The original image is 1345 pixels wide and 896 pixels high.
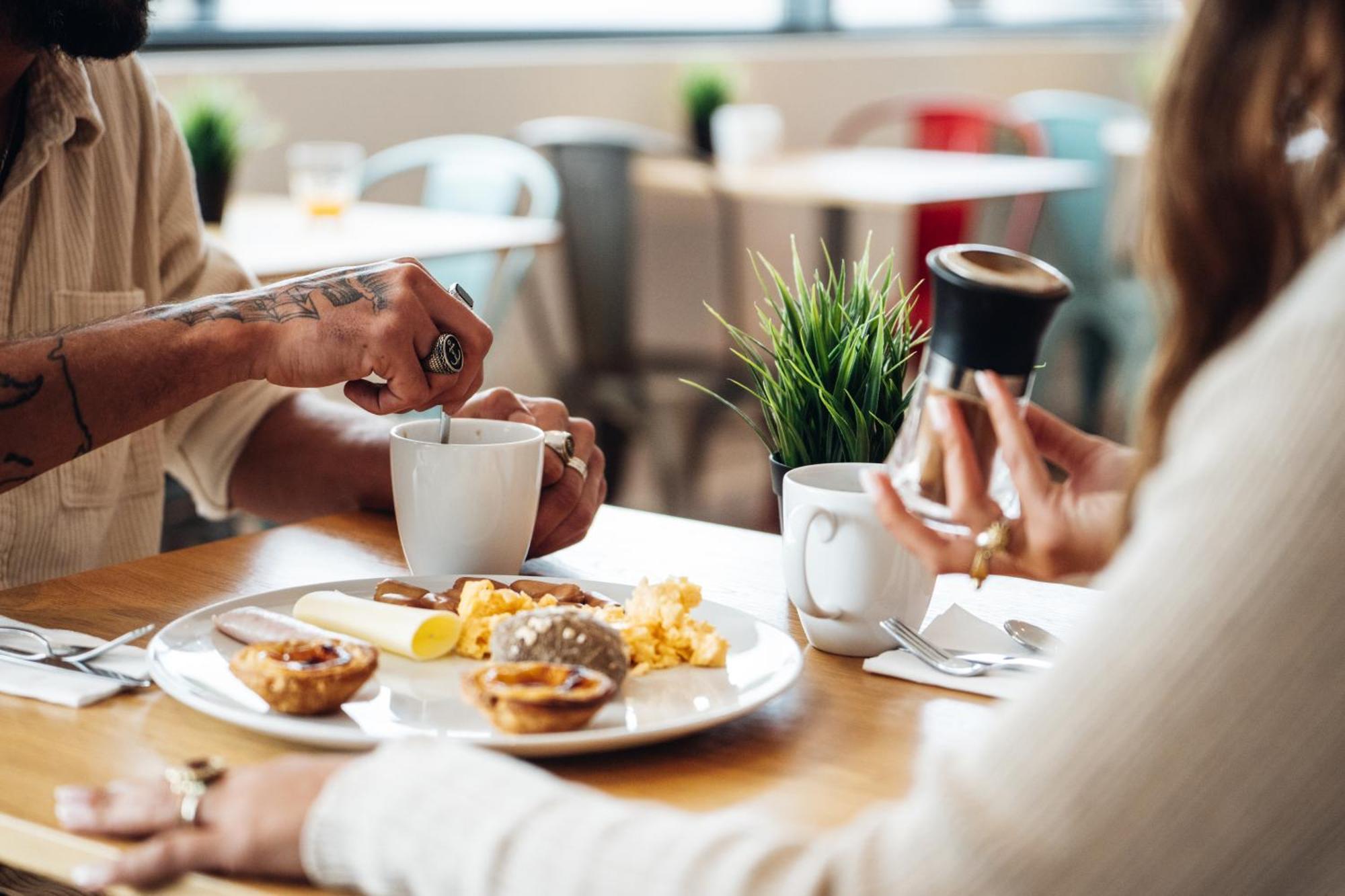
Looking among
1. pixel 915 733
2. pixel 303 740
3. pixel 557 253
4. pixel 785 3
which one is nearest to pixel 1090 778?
pixel 915 733

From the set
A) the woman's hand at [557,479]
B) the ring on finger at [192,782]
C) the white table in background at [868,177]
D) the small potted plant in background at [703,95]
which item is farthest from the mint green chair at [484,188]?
the ring on finger at [192,782]

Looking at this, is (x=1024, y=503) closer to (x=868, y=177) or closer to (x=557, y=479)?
(x=557, y=479)

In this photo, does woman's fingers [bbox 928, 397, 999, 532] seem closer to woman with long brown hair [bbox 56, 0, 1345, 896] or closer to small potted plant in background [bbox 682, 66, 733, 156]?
woman with long brown hair [bbox 56, 0, 1345, 896]

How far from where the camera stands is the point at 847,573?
0.96 meters

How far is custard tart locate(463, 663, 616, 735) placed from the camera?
77cm

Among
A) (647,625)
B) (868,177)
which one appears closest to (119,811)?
(647,625)

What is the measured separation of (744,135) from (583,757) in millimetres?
3486

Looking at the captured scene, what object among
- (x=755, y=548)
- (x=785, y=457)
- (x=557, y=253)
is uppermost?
(x=785, y=457)

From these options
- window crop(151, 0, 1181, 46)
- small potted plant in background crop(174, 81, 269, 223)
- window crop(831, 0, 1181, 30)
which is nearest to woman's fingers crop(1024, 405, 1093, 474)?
window crop(151, 0, 1181, 46)

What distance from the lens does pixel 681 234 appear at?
455cm

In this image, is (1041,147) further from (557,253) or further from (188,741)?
(188,741)

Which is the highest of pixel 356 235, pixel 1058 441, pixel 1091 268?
pixel 1058 441

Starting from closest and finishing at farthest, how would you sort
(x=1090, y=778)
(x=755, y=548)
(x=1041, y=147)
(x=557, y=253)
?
1. (x=1090, y=778)
2. (x=755, y=548)
3. (x=557, y=253)
4. (x=1041, y=147)

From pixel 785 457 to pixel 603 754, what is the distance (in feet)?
1.23
